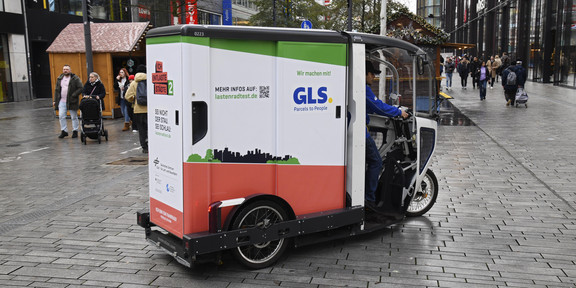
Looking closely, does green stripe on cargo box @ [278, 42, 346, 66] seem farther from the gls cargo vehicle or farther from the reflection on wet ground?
the reflection on wet ground

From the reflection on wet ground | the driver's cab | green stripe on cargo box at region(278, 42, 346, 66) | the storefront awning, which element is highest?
the storefront awning

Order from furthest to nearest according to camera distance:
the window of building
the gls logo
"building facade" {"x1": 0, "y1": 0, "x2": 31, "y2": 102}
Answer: the window of building → "building facade" {"x1": 0, "y1": 0, "x2": 31, "y2": 102} → the gls logo

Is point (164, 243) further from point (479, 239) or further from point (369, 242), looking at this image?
point (479, 239)

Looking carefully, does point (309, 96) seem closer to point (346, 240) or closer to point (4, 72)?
point (346, 240)

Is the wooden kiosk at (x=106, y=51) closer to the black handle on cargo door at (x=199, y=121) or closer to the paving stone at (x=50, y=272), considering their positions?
the paving stone at (x=50, y=272)

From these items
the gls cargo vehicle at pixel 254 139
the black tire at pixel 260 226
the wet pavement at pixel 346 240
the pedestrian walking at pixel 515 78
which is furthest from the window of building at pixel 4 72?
the black tire at pixel 260 226

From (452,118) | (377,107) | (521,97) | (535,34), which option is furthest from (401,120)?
(535,34)

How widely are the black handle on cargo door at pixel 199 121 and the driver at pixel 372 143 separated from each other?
192 cm

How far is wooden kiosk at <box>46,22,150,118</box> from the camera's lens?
60.9 feet

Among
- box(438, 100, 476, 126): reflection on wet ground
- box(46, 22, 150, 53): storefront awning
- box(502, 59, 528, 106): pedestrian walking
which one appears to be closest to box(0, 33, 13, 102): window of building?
box(46, 22, 150, 53): storefront awning

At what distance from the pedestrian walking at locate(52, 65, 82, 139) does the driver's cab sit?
30.6ft

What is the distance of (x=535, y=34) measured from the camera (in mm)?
36969

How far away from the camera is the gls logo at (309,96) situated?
515 centimetres

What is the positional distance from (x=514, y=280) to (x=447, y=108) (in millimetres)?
16835
